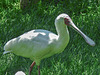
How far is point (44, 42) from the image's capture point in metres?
3.96

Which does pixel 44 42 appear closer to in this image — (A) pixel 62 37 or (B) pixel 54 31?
(A) pixel 62 37

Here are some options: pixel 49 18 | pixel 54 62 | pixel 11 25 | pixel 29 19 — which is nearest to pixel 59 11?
pixel 49 18

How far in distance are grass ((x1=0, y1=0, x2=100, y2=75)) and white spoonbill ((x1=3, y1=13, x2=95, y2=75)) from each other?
57 centimetres

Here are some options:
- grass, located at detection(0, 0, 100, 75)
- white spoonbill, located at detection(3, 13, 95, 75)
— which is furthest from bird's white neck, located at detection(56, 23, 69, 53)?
grass, located at detection(0, 0, 100, 75)

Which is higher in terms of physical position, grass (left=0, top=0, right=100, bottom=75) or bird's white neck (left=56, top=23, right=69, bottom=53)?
bird's white neck (left=56, top=23, right=69, bottom=53)

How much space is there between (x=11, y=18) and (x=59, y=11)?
1233 millimetres

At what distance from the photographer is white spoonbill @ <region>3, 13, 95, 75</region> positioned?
3.92 metres

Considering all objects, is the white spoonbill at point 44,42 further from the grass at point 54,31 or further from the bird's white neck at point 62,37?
the grass at point 54,31

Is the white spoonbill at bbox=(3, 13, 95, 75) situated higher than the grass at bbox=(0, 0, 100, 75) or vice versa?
the white spoonbill at bbox=(3, 13, 95, 75)

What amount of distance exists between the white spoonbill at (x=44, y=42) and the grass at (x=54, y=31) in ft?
1.86

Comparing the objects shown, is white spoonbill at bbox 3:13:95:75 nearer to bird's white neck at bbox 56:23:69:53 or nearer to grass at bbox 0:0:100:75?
bird's white neck at bbox 56:23:69:53

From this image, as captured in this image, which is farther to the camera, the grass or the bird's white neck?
the grass

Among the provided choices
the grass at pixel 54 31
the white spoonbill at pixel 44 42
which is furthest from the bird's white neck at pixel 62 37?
the grass at pixel 54 31

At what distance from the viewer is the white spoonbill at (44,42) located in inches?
154
